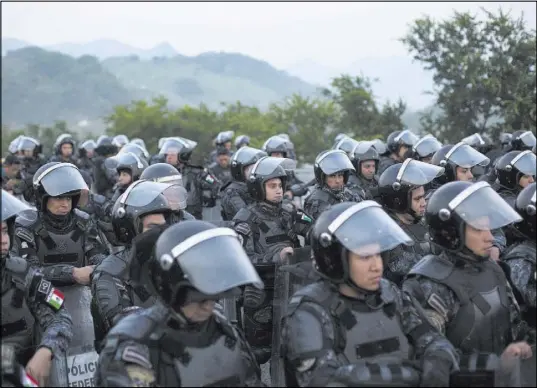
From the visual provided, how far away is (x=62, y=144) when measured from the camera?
48.5 ft

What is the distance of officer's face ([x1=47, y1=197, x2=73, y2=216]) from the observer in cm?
620

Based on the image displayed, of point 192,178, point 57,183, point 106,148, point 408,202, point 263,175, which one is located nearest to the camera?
point 57,183

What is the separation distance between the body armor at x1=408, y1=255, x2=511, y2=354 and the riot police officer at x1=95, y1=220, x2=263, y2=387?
1170 mm

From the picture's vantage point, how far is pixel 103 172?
1371 cm

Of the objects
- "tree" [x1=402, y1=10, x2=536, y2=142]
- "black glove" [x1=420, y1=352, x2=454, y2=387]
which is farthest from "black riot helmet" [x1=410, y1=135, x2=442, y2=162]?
Answer: "tree" [x1=402, y1=10, x2=536, y2=142]

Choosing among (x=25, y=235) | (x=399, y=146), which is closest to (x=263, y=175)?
(x=25, y=235)

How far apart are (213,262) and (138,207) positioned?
75.9 inches

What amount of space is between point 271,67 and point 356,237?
6729 inches

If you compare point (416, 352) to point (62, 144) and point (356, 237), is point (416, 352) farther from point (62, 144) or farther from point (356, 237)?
point (62, 144)

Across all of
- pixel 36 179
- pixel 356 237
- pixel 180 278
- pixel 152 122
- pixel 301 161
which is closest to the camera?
pixel 180 278

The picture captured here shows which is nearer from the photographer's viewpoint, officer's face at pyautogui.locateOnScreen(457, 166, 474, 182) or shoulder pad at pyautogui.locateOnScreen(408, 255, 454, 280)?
shoulder pad at pyautogui.locateOnScreen(408, 255, 454, 280)

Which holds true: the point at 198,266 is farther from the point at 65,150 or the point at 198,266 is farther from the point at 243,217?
the point at 65,150

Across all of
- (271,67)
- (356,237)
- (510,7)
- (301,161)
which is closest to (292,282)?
(356,237)

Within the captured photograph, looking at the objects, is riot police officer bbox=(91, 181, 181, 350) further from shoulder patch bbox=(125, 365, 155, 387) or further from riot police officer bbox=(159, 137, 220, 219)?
riot police officer bbox=(159, 137, 220, 219)
